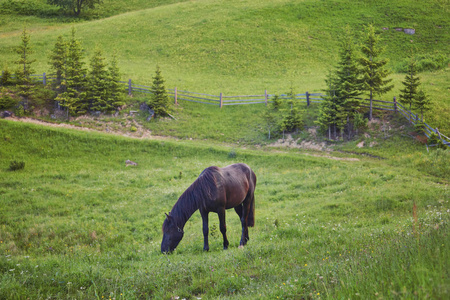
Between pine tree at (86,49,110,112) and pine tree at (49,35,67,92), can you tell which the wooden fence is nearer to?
pine tree at (49,35,67,92)

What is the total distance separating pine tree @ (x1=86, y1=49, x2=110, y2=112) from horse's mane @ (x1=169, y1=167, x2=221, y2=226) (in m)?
25.4

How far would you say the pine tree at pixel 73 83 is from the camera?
31188mm

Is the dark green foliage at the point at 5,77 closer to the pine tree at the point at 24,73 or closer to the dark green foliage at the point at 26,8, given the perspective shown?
the pine tree at the point at 24,73

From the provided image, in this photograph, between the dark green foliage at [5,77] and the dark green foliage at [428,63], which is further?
the dark green foliage at [428,63]

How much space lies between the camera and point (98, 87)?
105ft

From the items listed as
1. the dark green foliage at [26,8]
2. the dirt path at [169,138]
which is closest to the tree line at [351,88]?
the dirt path at [169,138]

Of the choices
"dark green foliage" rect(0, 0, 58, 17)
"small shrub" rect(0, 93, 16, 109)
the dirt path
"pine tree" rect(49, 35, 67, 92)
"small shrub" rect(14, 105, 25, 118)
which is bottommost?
the dirt path

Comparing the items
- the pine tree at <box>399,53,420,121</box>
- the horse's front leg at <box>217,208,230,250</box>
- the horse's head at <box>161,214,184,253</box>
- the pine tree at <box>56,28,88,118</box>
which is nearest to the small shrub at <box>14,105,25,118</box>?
the pine tree at <box>56,28,88,118</box>

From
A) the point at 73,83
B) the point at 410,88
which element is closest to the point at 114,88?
the point at 73,83

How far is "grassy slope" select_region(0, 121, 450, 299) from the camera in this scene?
15.8ft

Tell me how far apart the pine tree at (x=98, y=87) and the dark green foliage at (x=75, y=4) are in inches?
1749

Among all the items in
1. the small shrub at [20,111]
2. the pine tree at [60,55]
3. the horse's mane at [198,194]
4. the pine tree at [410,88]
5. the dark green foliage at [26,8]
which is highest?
the dark green foliage at [26,8]

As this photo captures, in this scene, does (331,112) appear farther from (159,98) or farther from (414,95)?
(159,98)

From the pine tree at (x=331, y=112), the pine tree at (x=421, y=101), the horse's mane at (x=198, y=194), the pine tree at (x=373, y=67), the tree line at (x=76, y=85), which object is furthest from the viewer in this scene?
the tree line at (x=76, y=85)
